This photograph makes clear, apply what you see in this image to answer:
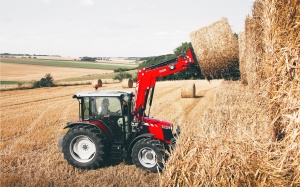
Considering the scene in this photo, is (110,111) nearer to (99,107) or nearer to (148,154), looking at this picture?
(99,107)

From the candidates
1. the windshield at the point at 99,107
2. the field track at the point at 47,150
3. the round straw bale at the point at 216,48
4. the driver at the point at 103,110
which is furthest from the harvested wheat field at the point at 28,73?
the driver at the point at 103,110

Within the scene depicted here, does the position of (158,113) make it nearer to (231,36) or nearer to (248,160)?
(231,36)

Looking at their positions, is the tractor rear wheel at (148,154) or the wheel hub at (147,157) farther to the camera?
the wheel hub at (147,157)

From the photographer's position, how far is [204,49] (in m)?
8.45

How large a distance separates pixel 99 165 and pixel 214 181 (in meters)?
3.57

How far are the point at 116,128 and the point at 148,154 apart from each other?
986 mm

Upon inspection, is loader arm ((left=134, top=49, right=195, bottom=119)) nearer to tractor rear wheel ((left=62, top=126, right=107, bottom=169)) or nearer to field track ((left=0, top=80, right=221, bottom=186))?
tractor rear wheel ((left=62, top=126, right=107, bottom=169))

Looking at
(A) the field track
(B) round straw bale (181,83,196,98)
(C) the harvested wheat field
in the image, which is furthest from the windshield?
(C) the harvested wheat field

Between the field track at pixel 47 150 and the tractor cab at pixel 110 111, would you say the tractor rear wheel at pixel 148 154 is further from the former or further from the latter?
the tractor cab at pixel 110 111

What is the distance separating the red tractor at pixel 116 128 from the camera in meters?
6.53

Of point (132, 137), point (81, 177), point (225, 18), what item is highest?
point (225, 18)

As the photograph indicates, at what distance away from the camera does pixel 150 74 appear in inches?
266

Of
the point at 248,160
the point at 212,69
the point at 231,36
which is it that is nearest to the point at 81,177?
the point at 248,160

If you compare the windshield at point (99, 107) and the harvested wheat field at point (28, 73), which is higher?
the harvested wheat field at point (28, 73)
